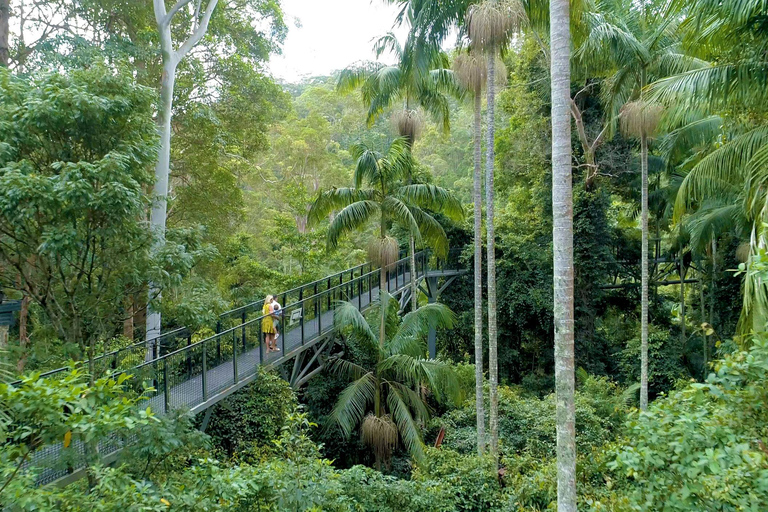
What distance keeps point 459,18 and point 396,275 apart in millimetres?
8294

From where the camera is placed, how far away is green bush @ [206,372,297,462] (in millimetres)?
8961

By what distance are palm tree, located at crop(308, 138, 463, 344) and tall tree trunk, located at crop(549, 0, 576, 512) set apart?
20.9ft

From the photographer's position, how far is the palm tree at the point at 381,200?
37.3 ft

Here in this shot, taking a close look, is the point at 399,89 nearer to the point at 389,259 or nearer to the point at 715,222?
the point at 389,259

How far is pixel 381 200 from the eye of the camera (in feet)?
38.7

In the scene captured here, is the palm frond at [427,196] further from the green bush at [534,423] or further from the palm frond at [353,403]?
the green bush at [534,423]

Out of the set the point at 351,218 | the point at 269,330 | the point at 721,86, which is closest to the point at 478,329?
the point at 351,218

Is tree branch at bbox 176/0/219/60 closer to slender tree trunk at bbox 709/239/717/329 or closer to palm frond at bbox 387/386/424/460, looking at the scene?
palm frond at bbox 387/386/424/460

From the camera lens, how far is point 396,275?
52.3ft

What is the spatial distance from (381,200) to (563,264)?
7.18 m

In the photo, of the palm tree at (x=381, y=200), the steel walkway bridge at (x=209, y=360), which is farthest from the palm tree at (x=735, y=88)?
the steel walkway bridge at (x=209, y=360)

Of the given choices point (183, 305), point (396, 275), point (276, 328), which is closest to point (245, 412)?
point (276, 328)

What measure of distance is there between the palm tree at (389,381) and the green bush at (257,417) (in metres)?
1.49

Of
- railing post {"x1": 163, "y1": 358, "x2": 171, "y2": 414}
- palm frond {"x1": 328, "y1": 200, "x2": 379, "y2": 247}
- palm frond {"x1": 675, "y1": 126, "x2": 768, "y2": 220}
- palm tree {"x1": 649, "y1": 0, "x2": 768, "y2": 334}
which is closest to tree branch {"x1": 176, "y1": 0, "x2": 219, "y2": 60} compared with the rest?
palm frond {"x1": 328, "y1": 200, "x2": 379, "y2": 247}
